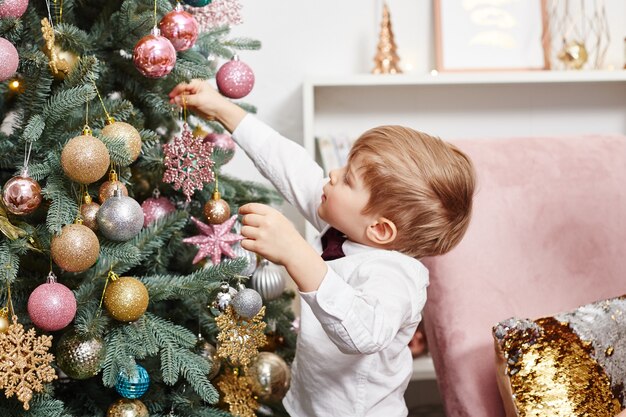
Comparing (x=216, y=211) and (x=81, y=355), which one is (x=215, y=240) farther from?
(x=81, y=355)

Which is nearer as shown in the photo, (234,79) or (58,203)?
(58,203)

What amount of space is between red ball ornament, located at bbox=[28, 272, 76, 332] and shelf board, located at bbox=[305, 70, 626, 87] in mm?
1132

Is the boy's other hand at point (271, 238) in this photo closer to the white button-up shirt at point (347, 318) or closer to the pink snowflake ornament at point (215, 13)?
the white button-up shirt at point (347, 318)

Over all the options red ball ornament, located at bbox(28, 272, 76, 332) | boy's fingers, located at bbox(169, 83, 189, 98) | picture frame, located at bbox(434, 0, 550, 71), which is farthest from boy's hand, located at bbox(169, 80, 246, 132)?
picture frame, located at bbox(434, 0, 550, 71)

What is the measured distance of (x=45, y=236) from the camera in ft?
3.05

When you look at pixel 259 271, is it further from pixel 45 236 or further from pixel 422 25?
pixel 422 25

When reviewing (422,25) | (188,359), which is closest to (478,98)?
(422,25)

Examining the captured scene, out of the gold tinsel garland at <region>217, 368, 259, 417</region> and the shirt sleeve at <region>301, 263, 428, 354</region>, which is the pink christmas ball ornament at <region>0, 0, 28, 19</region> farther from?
the gold tinsel garland at <region>217, 368, 259, 417</region>

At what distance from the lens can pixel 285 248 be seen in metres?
0.87

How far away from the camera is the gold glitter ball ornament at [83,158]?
0.85m

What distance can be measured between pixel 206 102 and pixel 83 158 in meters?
0.35

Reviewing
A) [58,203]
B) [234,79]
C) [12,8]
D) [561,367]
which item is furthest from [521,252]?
[12,8]

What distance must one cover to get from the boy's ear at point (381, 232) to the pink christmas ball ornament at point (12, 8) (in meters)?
0.57

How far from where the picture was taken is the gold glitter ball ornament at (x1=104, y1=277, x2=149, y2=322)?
35.9 inches
